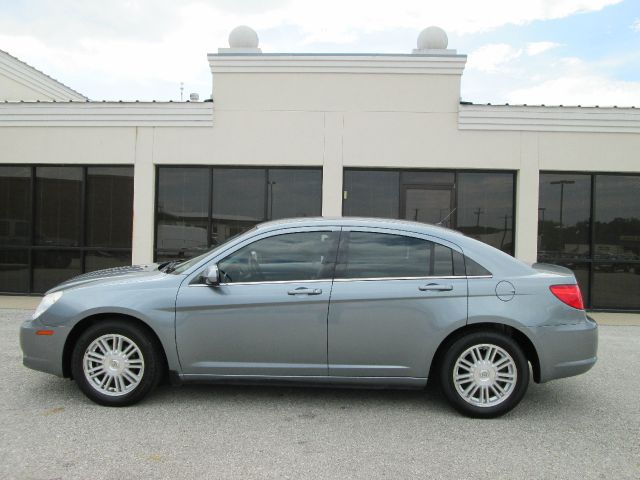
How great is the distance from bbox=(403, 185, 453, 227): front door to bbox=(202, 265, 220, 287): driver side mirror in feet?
18.5

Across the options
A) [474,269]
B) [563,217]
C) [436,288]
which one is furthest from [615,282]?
[436,288]

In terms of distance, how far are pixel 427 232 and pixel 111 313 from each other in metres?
2.81

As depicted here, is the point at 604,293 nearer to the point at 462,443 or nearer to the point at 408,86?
the point at 408,86

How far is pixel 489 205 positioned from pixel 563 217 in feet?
4.55

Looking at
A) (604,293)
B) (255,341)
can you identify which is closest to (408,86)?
(604,293)

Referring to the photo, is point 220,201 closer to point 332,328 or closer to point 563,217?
point 332,328

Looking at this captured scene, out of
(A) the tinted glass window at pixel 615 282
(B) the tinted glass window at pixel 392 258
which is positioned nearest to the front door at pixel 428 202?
(A) the tinted glass window at pixel 615 282

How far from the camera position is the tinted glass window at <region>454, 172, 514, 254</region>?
30.1 feet

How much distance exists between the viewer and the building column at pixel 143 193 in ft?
30.7

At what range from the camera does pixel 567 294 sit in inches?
163

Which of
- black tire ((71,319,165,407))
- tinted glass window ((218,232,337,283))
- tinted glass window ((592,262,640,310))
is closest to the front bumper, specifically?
black tire ((71,319,165,407))

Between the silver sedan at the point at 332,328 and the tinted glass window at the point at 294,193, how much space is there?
16.6ft

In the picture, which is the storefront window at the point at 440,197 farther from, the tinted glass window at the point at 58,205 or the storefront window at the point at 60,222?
the tinted glass window at the point at 58,205

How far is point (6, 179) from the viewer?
32.5ft
